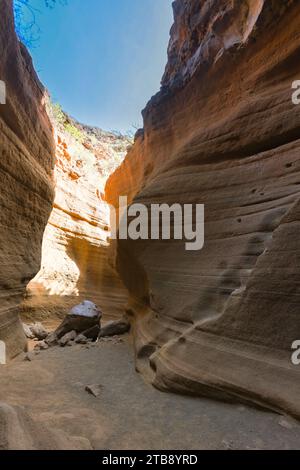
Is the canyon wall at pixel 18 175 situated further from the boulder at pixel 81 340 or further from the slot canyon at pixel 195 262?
the boulder at pixel 81 340

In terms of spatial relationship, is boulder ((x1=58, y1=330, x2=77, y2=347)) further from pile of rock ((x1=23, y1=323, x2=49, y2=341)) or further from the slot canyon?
pile of rock ((x1=23, y1=323, x2=49, y2=341))

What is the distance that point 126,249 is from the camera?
23.3 ft

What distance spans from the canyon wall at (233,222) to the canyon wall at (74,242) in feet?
23.0

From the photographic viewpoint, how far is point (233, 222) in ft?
14.0

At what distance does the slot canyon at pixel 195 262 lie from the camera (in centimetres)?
270

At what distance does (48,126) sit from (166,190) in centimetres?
428

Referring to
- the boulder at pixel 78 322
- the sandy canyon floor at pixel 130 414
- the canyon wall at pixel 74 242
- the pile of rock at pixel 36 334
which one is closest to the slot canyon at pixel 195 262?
the sandy canyon floor at pixel 130 414

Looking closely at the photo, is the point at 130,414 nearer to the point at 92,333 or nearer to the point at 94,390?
the point at 94,390

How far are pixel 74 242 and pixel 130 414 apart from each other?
487 inches

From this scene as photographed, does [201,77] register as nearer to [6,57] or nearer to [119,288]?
[6,57]

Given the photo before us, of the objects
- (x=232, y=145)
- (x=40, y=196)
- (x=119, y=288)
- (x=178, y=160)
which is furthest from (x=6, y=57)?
(x=119, y=288)

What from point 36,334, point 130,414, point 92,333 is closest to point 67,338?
point 92,333

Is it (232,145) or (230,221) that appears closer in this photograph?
(230,221)

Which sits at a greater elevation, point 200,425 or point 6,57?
point 6,57
